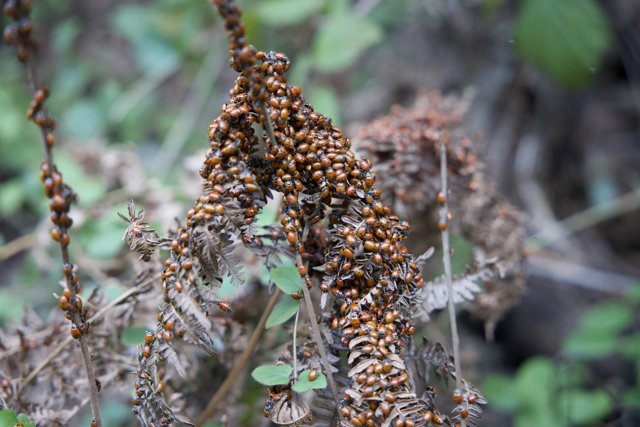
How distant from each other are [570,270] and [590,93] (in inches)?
56.4

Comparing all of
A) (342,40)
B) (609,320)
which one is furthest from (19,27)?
(609,320)

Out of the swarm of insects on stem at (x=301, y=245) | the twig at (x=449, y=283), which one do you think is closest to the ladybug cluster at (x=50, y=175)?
the swarm of insects on stem at (x=301, y=245)

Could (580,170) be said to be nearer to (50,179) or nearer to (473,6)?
(473,6)

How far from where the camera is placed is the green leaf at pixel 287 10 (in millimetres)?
3234

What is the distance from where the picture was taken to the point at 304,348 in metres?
1.33

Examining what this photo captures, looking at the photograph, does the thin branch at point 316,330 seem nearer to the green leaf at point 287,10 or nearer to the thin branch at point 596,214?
the green leaf at point 287,10

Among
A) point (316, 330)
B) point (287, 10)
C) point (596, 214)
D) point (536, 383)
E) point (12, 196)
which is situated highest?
point (287, 10)

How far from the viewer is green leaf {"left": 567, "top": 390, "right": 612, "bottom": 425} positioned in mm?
2324

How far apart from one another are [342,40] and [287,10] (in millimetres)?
556

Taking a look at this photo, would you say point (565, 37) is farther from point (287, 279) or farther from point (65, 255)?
point (65, 255)

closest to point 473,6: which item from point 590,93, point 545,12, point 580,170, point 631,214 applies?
point 545,12

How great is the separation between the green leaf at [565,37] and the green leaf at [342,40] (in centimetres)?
95

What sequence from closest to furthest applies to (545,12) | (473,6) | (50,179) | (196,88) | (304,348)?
(50,179)
(304,348)
(545,12)
(473,6)
(196,88)

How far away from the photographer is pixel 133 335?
5.17 ft
